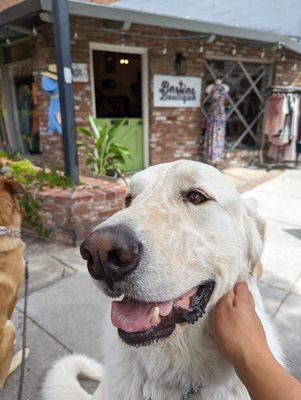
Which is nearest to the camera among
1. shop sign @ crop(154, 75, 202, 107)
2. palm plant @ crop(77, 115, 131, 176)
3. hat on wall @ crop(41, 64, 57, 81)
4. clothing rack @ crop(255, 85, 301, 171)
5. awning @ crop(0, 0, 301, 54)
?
awning @ crop(0, 0, 301, 54)

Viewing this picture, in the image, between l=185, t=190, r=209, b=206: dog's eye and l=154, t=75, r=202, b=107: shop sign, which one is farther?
l=154, t=75, r=202, b=107: shop sign

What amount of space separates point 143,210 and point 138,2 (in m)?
12.8

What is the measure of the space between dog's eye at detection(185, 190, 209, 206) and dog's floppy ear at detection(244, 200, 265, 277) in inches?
10.9

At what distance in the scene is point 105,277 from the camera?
→ 115cm

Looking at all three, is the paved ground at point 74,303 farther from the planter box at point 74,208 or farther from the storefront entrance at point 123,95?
the storefront entrance at point 123,95

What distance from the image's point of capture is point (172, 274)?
1217 millimetres

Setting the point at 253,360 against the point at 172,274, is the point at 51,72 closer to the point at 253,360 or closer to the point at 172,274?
the point at 172,274

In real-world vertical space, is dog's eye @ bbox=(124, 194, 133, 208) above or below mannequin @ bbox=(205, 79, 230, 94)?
below

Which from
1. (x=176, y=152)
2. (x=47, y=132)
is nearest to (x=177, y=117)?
(x=176, y=152)

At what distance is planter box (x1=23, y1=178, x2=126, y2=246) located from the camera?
14.4 ft

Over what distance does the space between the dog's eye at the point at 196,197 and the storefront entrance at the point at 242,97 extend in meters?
7.71

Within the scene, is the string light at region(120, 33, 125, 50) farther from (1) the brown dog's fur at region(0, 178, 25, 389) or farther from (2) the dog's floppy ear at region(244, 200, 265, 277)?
(2) the dog's floppy ear at region(244, 200, 265, 277)

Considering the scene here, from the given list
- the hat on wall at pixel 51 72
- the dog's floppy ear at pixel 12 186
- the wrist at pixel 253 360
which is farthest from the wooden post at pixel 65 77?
the wrist at pixel 253 360

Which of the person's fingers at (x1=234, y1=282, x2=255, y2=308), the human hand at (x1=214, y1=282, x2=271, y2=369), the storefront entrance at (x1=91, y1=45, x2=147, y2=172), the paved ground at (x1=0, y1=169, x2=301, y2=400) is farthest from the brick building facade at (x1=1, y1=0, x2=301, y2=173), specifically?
the human hand at (x1=214, y1=282, x2=271, y2=369)
